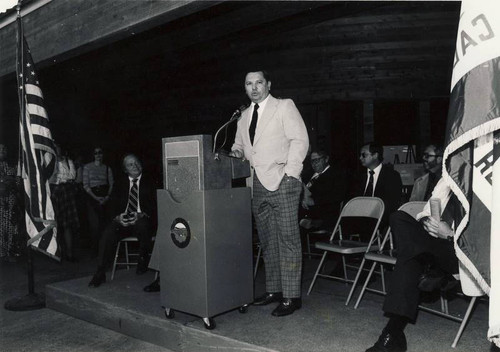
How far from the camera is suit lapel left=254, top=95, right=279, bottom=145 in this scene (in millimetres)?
3336

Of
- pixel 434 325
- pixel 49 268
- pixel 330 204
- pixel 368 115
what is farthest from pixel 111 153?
pixel 434 325

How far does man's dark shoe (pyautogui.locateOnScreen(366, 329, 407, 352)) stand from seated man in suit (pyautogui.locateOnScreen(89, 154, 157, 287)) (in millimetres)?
2675

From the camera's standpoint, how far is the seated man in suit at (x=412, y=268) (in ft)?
8.42

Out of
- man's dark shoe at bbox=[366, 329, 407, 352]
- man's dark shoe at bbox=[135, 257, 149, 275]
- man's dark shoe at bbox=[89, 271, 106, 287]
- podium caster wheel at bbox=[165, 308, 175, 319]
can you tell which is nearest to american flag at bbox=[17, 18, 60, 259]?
man's dark shoe at bbox=[89, 271, 106, 287]

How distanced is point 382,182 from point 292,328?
2.06 m

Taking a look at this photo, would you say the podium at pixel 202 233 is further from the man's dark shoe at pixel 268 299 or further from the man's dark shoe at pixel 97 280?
the man's dark shoe at pixel 97 280

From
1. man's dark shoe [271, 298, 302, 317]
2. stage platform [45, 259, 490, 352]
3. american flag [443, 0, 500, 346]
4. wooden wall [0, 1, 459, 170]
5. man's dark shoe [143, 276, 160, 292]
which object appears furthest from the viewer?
wooden wall [0, 1, 459, 170]

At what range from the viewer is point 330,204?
196 inches

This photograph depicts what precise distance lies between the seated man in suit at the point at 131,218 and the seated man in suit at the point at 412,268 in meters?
2.64

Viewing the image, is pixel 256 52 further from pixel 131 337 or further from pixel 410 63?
pixel 131 337

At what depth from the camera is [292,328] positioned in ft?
9.86

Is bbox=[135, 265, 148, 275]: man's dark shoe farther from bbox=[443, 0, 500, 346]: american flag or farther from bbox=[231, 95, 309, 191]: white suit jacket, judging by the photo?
bbox=[443, 0, 500, 346]: american flag

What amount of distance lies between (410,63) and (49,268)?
5985 millimetres

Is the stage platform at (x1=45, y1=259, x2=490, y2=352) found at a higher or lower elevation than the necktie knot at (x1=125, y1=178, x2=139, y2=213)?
lower
